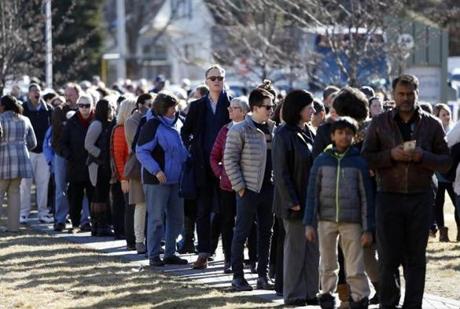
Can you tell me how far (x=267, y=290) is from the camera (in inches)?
519

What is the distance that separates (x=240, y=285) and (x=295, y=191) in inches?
63.3

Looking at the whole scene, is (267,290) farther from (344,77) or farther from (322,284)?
(344,77)

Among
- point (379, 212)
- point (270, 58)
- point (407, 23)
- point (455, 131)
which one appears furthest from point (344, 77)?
point (379, 212)

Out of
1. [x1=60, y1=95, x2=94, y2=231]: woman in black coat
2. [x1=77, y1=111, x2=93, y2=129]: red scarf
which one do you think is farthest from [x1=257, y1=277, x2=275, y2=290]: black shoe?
[x1=77, y1=111, x2=93, y2=129]: red scarf

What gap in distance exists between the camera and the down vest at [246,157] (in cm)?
1312

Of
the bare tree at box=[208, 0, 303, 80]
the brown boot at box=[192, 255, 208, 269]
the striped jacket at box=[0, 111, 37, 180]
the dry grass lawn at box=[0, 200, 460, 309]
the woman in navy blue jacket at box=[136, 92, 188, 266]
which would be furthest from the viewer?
the bare tree at box=[208, 0, 303, 80]

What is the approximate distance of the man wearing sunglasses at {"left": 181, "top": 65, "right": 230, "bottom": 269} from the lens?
1502cm

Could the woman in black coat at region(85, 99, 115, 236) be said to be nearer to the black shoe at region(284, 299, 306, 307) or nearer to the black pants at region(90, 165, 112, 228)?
the black pants at region(90, 165, 112, 228)

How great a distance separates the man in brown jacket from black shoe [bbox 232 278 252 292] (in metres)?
2.11

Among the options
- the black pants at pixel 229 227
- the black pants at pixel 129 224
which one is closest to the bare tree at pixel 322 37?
the black pants at pixel 129 224

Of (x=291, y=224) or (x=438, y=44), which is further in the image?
(x=438, y=44)

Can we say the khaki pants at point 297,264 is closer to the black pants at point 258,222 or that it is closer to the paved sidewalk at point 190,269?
the paved sidewalk at point 190,269

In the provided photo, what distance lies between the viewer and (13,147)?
19.0m

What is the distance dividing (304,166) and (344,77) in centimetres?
1293
